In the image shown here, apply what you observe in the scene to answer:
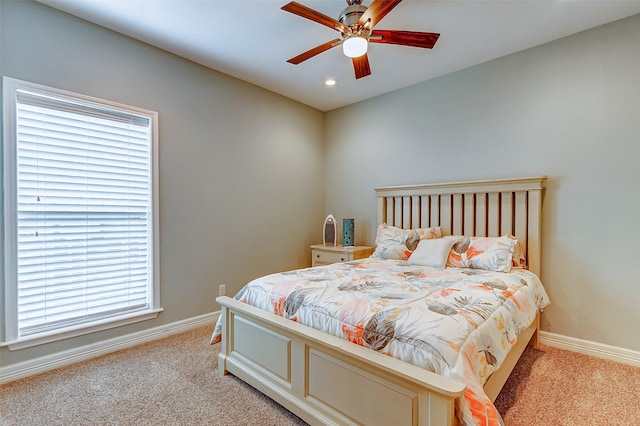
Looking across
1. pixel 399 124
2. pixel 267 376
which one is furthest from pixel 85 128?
pixel 399 124

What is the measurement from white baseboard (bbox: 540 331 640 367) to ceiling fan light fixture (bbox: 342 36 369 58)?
2916mm

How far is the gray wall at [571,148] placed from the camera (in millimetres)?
2447

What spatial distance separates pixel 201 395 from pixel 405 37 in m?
2.79

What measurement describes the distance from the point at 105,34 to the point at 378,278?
3.02m

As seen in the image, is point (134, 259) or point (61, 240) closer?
point (61, 240)

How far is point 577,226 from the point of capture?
8.69ft

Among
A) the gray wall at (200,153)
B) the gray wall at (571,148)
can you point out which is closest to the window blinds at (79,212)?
the gray wall at (200,153)

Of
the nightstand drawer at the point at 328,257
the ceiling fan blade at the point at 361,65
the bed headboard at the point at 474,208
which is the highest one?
the ceiling fan blade at the point at 361,65

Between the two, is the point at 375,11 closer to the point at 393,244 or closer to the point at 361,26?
the point at 361,26

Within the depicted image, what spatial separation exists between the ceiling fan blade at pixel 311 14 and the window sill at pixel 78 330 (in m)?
2.74

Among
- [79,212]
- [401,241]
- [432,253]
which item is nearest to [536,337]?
[432,253]

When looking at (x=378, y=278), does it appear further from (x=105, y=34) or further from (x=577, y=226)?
(x=105, y=34)

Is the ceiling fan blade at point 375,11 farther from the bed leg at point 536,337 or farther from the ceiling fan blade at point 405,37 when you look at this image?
the bed leg at point 536,337

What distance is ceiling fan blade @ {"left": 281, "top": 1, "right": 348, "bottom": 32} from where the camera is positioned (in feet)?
5.98
